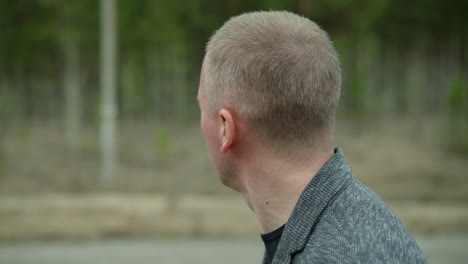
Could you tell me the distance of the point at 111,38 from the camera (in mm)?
12523

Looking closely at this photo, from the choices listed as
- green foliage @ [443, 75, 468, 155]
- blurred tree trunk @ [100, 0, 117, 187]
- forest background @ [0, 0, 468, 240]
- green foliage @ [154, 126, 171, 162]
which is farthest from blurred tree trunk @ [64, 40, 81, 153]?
green foliage @ [443, 75, 468, 155]

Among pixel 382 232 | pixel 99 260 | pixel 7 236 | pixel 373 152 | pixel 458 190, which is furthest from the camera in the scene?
pixel 373 152

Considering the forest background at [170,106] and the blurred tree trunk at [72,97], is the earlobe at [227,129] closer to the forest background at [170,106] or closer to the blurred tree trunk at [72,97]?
the forest background at [170,106]

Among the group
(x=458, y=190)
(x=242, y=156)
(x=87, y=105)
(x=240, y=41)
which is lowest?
(x=458, y=190)

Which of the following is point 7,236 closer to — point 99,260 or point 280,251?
point 99,260

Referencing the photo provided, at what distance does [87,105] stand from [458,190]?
8.24m

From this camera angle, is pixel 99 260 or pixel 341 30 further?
pixel 341 30

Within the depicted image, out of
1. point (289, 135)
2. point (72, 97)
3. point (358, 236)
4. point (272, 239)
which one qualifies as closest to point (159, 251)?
point (272, 239)

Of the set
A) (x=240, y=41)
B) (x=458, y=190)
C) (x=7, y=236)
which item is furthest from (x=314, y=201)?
(x=458, y=190)

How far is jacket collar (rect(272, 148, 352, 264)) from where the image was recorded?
1.13m

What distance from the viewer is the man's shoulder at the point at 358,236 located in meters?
1.03

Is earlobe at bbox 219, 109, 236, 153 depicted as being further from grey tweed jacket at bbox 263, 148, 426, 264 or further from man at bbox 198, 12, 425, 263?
grey tweed jacket at bbox 263, 148, 426, 264

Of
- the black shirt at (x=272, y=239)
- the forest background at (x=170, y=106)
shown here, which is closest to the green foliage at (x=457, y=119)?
the forest background at (x=170, y=106)

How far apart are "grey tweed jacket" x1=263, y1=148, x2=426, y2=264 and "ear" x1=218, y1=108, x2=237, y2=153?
17 centimetres
